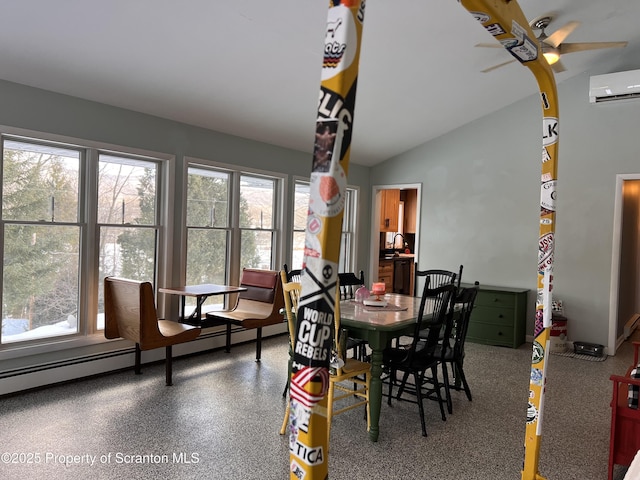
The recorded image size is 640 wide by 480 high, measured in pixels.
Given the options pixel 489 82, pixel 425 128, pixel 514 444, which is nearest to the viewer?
pixel 514 444

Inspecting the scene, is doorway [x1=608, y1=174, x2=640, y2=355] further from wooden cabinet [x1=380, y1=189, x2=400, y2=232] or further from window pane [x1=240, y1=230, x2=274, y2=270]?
window pane [x1=240, y1=230, x2=274, y2=270]

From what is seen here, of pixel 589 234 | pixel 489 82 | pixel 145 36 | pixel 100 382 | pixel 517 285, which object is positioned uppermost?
pixel 489 82

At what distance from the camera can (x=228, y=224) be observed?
18.2ft

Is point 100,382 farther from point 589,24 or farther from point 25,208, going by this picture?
point 589,24

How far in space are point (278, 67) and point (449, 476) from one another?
346 cm

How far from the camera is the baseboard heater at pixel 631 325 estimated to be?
22.0ft

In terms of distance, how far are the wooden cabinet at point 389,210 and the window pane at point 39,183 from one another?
5468 mm

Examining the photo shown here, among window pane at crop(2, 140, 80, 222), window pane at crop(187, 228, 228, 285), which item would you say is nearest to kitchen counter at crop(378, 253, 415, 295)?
window pane at crop(187, 228, 228, 285)

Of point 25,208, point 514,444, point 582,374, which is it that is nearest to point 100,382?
point 25,208

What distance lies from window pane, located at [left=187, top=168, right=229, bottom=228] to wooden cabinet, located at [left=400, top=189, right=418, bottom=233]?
507 centimetres

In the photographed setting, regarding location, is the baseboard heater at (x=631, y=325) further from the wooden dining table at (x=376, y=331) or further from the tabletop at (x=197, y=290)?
the tabletop at (x=197, y=290)

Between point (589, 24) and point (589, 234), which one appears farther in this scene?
point (589, 234)

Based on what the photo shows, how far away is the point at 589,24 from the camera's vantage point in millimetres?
4617

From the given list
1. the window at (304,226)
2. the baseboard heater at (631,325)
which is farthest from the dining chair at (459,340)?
the baseboard heater at (631,325)
